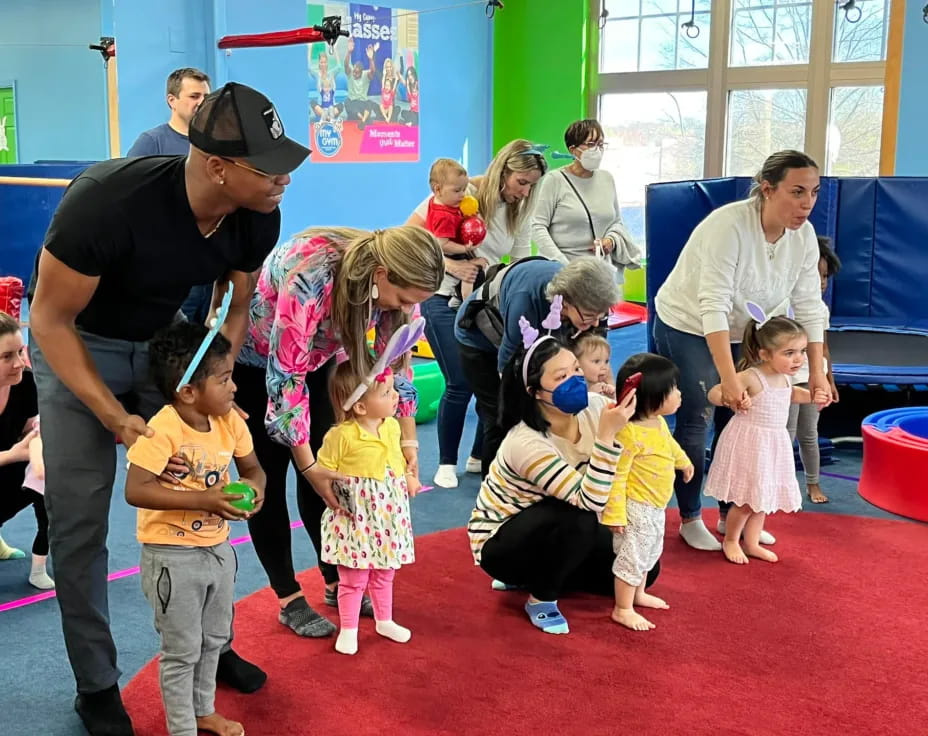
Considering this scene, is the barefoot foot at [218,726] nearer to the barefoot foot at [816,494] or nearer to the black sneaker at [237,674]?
the black sneaker at [237,674]

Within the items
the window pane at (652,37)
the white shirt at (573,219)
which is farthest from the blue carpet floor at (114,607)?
the window pane at (652,37)

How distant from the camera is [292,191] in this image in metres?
7.59

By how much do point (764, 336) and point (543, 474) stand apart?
106 centimetres

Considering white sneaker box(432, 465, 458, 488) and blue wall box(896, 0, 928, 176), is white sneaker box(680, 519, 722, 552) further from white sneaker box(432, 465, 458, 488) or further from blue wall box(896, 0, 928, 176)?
blue wall box(896, 0, 928, 176)

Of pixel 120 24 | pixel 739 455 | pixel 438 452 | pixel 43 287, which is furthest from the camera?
pixel 120 24

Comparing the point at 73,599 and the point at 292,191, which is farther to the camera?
the point at 292,191

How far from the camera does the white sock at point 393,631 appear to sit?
10.3 ft

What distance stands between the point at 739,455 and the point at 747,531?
0.33m

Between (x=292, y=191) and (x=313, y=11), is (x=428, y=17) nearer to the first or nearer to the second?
(x=313, y=11)

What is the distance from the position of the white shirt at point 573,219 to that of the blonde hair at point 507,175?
374 millimetres

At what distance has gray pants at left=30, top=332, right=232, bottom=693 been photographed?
2359 millimetres

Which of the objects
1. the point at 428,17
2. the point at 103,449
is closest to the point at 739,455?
the point at 103,449

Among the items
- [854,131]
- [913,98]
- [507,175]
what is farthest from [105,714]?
[854,131]

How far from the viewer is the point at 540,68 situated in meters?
9.96
